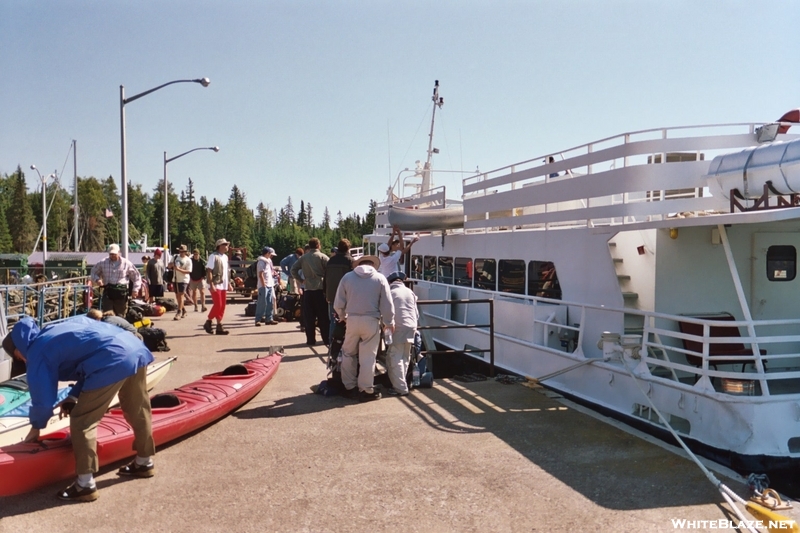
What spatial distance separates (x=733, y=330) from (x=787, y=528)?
12.6 feet

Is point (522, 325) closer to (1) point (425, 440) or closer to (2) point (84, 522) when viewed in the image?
(1) point (425, 440)

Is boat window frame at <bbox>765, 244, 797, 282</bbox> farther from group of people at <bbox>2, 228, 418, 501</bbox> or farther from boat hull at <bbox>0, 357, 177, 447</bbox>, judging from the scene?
boat hull at <bbox>0, 357, 177, 447</bbox>

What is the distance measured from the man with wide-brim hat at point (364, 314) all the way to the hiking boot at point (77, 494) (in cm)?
344

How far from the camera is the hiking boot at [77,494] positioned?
4.69 metres

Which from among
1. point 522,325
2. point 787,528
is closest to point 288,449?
point 787,528

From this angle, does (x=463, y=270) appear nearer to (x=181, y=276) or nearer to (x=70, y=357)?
(x=181, y=276)

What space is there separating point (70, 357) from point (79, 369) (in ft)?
0.39

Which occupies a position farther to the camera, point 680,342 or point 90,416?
point 680,342

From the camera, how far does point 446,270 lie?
14711 millimetres

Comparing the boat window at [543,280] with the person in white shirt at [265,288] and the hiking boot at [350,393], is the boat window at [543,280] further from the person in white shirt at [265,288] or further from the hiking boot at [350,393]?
the person in white shirt at [265,288]

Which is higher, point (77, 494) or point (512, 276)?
point (512, 276)

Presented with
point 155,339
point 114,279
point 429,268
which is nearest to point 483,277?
point 429,268

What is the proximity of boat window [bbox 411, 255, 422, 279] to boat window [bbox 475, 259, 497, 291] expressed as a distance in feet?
11.8

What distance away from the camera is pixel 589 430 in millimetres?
6598
